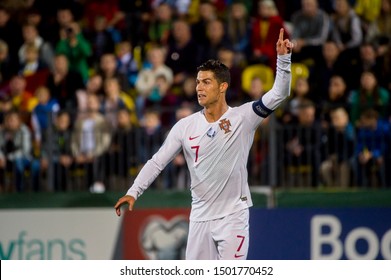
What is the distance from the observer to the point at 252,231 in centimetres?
1653

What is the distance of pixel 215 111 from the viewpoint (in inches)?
464

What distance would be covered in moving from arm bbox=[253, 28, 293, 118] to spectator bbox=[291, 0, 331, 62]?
22.5 feet

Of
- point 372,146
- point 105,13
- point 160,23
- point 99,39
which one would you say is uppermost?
point 105,13

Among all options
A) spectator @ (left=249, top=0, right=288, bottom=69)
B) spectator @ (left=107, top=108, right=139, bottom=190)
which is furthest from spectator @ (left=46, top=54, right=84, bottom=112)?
spectator @ (left=249, top=0, right=288, bottom=69)

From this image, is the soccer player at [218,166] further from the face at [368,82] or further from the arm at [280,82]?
the face at [368,82]

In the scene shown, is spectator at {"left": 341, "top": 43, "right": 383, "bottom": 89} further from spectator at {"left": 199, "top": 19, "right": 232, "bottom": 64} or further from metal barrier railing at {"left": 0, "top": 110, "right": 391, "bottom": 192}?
spectator at {"left": 199, "top": 19, "right": 232, "bottom": 64}

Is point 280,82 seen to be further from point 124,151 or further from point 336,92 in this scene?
point 336,92

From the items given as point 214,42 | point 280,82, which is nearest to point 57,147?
point 214,42

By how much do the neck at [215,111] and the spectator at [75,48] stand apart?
7109mm

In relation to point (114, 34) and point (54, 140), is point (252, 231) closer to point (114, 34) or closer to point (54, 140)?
point (54, 140)

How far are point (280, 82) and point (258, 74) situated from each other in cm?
653

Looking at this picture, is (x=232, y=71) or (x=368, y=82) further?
(x=232, y=71)

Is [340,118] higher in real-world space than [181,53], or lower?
lower

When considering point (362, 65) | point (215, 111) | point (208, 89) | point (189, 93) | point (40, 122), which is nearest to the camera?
point (208, 89)
